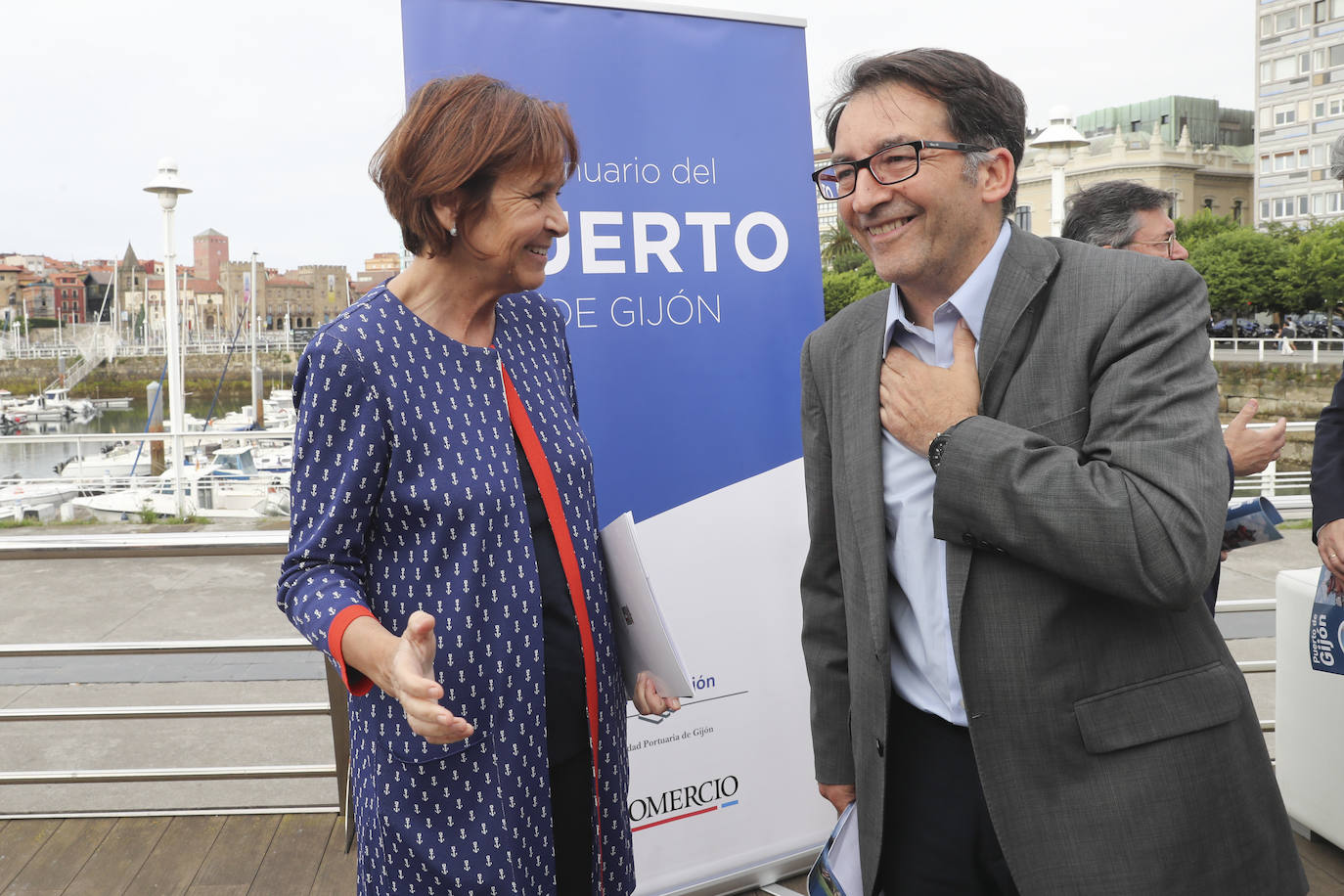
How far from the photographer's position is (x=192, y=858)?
2.80 metres

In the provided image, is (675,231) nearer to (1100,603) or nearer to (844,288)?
(1100,603)

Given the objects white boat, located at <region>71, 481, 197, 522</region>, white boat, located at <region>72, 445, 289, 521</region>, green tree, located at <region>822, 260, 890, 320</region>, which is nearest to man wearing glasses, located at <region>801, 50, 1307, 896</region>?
white boat, located at <region>72, 445, 289, 521</region>

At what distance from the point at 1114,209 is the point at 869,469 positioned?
152 cm

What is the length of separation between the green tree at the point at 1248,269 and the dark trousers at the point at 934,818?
4330 centimetres

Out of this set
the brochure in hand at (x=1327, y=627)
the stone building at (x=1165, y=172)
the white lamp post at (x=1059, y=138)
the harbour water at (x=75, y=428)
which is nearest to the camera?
the brochure in hand at (x=1327, y=627)

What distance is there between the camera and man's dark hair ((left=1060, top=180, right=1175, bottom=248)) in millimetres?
2480

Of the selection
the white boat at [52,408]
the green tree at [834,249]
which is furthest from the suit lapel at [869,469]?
the white boat at [52,408]

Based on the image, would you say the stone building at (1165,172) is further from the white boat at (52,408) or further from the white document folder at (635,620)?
the white document folder at (635,620)

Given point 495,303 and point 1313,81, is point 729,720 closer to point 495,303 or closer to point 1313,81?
point 495,303

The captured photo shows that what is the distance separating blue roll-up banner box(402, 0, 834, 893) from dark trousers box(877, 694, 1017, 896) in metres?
1.01

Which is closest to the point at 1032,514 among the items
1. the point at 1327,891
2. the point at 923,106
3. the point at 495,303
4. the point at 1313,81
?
the point at 923,106

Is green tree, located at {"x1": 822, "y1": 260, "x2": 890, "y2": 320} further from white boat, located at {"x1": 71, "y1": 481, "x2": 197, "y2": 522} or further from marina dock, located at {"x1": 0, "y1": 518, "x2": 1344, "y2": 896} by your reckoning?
marina dock, located at {"x1": 0, "y1": 518, "x2": 1344, "y2": 896}

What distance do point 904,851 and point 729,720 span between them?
107cm

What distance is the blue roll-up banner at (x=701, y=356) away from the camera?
2.31 meters
